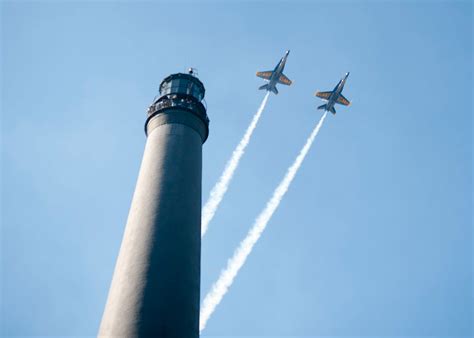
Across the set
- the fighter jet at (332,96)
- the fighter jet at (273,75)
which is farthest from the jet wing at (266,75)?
the fighter jet at (332,96)

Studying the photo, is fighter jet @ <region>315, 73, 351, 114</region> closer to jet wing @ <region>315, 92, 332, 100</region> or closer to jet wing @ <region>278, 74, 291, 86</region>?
jet wing @ <region>315, 92, 332, 100</region>

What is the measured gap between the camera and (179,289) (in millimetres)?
23000

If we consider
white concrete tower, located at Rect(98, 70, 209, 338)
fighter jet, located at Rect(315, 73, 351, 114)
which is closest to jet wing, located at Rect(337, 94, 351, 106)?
fighter jet, located at Rect(315, 73, 351, 114)

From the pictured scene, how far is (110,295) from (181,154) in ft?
31.3

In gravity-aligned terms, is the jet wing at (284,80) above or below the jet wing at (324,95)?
above

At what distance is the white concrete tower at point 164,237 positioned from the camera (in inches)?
A: 859

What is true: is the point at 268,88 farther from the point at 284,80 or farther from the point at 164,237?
the point at 164,237

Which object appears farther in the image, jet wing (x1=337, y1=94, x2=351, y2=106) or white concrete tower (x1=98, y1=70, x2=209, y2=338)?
jet wing (x1=337, y1=94, x2=351, y2=106)

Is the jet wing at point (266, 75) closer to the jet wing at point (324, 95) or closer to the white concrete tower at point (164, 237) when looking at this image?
the jet wing at point (324, 95)

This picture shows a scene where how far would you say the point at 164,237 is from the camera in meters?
24.6

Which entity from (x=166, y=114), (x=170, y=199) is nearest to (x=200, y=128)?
(x=166, y=114)

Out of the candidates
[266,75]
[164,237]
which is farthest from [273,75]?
[164,237]

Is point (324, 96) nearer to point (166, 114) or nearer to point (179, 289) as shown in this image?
point (166, 114)

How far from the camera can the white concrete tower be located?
21.8m
